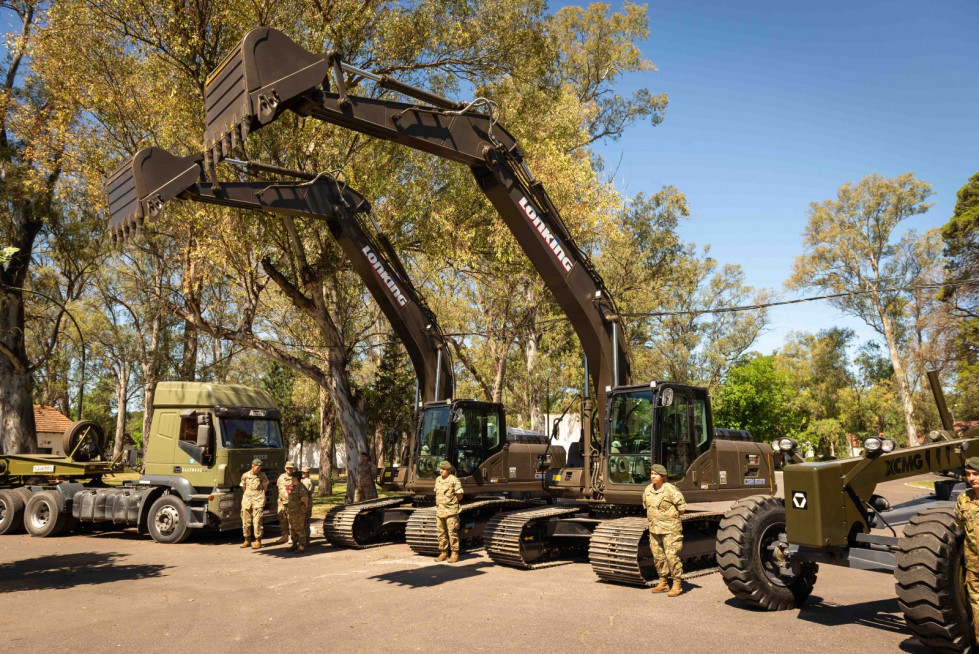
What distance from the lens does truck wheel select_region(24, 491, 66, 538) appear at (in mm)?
15297

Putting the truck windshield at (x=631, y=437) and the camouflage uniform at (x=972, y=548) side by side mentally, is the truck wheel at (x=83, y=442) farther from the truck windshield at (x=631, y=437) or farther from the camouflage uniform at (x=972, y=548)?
the camouflage uniform at (x=972, y=548)

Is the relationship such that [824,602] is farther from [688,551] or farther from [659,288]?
[659,288]

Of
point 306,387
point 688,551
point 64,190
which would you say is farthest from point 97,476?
point 306,387

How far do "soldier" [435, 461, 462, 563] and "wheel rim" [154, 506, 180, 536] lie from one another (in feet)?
20.2

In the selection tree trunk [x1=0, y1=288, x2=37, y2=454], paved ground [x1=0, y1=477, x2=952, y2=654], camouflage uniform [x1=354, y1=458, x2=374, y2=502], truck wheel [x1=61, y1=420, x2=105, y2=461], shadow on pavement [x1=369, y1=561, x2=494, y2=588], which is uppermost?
tree trunk [x1=0, y1=288, x2=37, y2=454]

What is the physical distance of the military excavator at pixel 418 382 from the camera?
36.9 ft

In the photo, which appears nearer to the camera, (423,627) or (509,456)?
(423,627)

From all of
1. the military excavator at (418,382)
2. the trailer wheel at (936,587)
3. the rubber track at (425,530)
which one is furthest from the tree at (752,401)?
the trailer wheel at (936,587)

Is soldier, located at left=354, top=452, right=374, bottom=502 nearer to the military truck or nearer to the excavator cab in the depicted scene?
the military truck

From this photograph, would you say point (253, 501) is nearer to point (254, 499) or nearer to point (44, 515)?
point (254, 499)

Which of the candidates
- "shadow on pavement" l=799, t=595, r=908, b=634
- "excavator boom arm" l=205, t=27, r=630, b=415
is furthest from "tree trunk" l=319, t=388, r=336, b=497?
"shadow on pavement" l=799, t=595, r=908, b=634

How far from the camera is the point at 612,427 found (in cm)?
1072

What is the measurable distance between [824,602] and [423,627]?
4.66 metres

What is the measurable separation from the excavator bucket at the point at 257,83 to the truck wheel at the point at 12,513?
434 inches
